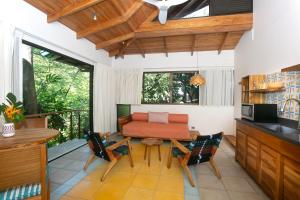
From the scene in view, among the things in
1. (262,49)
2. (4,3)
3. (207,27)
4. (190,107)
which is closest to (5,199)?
(4,3)

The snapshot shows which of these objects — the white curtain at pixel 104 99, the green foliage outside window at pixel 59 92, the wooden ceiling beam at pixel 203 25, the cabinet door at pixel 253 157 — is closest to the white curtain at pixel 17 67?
the green foliage outside window at pixel 59 92

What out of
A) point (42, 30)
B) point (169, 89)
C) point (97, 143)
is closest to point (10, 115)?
point (97, 143)

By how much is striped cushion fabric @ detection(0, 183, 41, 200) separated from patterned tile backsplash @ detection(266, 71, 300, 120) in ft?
11.3

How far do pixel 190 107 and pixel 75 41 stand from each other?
3958 mm

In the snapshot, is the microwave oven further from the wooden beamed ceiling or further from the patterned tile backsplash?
the wooden beamed ceiling

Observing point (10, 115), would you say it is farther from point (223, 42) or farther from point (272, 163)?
point (223, 42)

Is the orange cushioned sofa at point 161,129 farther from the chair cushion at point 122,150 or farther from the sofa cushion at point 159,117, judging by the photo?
the chair cushion at point 122,150

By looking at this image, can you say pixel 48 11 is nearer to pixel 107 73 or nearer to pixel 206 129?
pixel 107 73

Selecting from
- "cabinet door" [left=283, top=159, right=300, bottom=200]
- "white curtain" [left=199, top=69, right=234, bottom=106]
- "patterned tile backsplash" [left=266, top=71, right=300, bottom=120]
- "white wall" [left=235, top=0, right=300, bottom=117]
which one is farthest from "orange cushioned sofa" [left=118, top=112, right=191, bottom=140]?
"cabinet door" [left=283, top=159, right=300, bottom=200]

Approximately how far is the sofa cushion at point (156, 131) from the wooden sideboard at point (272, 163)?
67.5 inches

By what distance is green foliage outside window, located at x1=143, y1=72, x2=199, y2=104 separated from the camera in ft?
18.4

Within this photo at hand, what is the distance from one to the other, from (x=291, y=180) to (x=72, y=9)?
12.8 feet

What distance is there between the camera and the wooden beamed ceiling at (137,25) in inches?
116

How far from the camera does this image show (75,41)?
12.6ft
